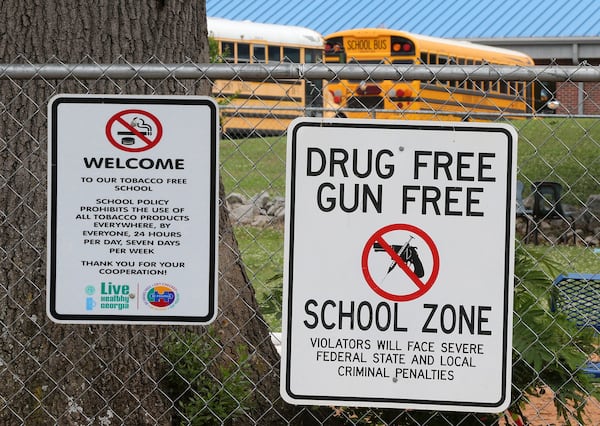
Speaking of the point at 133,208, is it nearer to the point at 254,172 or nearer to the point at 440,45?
the point at 254,172

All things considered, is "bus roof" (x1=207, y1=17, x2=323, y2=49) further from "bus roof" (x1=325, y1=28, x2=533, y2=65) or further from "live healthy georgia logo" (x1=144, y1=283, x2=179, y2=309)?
"live healthy georgia logo" (x1=144, y1=283, x2=179, y2=309)

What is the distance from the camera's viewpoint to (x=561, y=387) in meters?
4.23

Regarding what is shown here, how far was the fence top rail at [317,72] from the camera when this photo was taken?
3590 mm

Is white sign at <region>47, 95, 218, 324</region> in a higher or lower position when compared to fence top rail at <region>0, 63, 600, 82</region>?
lower

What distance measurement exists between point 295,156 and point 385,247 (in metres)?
0.43

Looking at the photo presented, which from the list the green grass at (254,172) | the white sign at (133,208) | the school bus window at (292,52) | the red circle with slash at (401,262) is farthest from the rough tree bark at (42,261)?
the school bus window at (292,52)

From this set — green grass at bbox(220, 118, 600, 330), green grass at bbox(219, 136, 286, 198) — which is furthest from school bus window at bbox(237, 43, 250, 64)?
green grass at bbox(219, 136, 286, 198)

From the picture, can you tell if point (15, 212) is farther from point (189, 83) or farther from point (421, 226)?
point (421, 226)

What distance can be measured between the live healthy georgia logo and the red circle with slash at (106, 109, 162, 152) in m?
0.51

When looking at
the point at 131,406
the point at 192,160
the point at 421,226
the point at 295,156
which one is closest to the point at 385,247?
the point at 421,226

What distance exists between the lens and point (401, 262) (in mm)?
3428

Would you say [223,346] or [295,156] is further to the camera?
[223,346]

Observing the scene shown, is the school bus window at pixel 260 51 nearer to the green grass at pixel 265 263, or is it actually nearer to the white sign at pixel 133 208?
the green grass at pixel 265 263

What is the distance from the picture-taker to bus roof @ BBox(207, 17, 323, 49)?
24.5m
